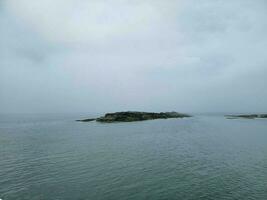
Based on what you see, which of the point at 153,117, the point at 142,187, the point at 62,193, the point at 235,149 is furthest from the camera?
the point at 153,117

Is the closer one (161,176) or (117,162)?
(161,176)

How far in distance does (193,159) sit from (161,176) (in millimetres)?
11382

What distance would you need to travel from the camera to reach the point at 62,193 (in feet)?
76.0

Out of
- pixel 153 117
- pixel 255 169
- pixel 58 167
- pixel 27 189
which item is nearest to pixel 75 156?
pixel 58 167

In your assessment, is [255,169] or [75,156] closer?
[255,169]

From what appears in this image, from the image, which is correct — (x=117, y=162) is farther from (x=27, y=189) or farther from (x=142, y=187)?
(x=27, y=189)

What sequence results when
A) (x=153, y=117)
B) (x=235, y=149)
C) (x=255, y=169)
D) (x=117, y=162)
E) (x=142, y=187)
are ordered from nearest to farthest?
(x=142, y=187) → (x=255, y=169) → (x=117, y=162) → (x=235, y=149) → (x=153, y=117)

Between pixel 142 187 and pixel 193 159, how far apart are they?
635 inches

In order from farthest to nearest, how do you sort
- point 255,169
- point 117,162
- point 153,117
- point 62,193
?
point 153,117 → point 117,162 → point 255,169 → point 62,193

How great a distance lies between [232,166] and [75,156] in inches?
1027

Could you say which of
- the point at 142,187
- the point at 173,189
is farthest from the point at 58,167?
the point at 173,189

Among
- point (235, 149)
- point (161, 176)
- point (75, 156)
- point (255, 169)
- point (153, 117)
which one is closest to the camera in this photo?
point (161, 176)

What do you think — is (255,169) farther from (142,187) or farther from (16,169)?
(16,169)

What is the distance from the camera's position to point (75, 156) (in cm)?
4053
